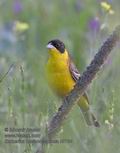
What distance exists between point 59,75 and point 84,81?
1106 mm

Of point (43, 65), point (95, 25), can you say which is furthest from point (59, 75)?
point (95, 25)

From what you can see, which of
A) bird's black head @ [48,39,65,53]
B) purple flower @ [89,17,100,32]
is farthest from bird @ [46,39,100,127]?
purple flower @ [89,17,100,32]

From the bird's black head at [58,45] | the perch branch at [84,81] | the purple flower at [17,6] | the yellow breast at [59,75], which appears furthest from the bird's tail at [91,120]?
the purple flower at [17,6]

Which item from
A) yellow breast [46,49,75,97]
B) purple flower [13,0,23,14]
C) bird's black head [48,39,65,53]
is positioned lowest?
yellow breast [46,49,75,97]

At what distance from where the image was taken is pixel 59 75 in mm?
4430

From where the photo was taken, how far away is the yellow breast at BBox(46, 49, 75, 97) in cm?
438

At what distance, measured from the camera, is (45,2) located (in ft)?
25.7

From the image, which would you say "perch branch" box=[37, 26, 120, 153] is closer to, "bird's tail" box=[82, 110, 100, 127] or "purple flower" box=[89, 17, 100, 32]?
"bird's tail" box=[82, 110, 100, 127]

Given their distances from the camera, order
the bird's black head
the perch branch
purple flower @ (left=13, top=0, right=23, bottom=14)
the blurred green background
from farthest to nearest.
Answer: purple flower @ (left=13, top=0, right=23, bottom=14) < the bird's black head < the blurred green background < the perch branch

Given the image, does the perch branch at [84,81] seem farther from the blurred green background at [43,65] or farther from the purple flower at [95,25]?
the purple flower at [95,25]

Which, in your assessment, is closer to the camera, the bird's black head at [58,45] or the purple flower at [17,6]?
the bird's black head at [58,45]

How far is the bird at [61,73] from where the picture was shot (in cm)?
438

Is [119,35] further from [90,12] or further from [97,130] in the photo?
[90,12]

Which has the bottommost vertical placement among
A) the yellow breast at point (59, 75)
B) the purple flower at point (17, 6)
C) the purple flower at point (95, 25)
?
the yellow breast at point (59, 75)
